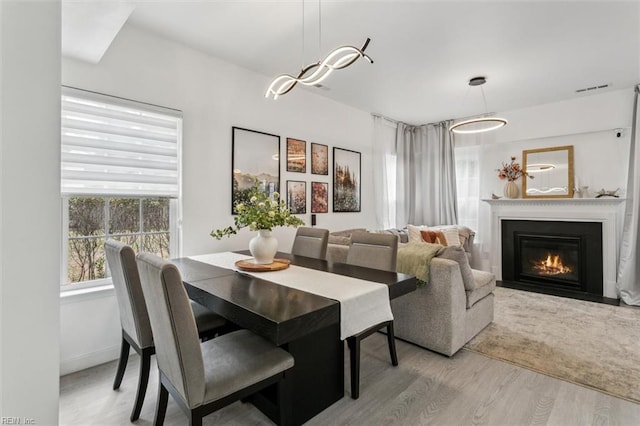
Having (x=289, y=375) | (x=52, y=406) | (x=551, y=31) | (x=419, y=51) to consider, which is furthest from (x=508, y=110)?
(x=52, y=406)

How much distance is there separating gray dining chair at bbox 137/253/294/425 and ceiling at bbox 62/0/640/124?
166cm

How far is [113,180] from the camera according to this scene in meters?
2.56

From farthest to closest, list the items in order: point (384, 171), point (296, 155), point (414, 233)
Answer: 1. point (384, 171)
2. point (414, 233)
3. point (296, 155)

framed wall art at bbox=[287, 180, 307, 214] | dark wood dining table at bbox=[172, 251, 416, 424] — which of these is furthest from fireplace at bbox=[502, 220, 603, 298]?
dark wood dining table at bbox=[172, 251, 416, 424]

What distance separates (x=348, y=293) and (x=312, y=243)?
1.35 metres

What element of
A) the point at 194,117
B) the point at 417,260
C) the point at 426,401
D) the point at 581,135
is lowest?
the point at 426,401

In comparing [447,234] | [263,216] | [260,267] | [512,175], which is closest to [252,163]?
[263,216]

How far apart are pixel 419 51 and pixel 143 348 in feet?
10.9

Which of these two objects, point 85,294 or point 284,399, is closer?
point 284,399

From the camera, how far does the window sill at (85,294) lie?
7.69 feet

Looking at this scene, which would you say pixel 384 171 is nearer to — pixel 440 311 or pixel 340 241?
pixel 340 241

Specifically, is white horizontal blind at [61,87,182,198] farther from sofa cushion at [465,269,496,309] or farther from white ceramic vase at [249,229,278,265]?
sofa cushion at [465,269,496,309]

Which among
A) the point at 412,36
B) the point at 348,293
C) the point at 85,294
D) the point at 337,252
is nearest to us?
the point at 348,293

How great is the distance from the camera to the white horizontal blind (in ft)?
7.79
